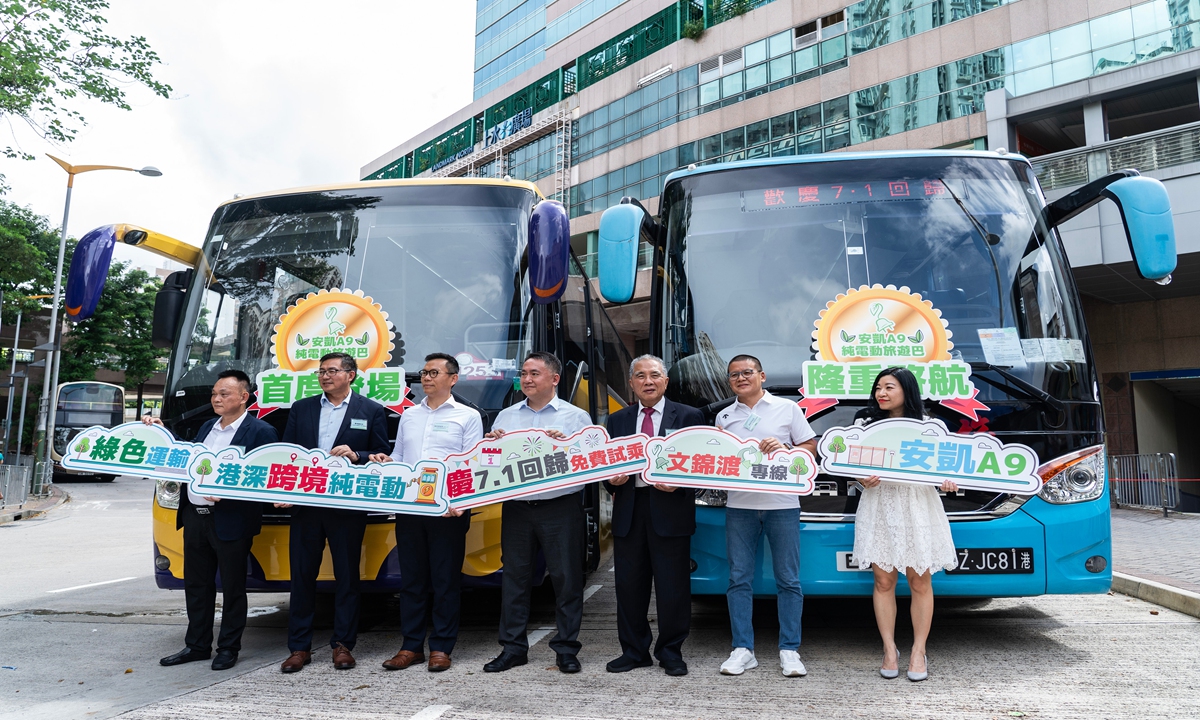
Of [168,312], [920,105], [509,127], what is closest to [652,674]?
[168,312]

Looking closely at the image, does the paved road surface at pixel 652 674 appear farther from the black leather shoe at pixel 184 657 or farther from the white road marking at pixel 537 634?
the white road marking at pixel 537 634

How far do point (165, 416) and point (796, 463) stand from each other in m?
4.21

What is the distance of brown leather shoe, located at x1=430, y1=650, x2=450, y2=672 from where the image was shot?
197 inches

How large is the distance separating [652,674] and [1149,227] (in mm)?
4014

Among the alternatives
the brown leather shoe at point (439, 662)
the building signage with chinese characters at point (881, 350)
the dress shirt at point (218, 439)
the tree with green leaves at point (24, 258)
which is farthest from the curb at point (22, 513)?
the building signage with chinese characters at point (881, 350)

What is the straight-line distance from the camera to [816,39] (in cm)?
2803

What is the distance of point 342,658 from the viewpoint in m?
5.07

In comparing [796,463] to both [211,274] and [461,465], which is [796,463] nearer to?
[461,465]

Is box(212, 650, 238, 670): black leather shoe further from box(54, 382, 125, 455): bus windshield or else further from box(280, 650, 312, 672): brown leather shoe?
box(54, 382, 125, 455): bus windshield

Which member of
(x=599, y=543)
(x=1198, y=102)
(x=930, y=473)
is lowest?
(x=599, y=543)

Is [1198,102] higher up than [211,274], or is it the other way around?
[1198,102]

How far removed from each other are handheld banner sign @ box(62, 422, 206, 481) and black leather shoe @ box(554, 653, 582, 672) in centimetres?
250

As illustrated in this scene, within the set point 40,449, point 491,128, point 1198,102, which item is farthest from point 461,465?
point 491,128

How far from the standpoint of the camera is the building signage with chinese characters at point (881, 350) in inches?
198
